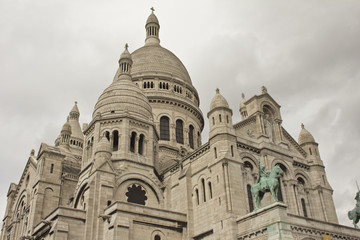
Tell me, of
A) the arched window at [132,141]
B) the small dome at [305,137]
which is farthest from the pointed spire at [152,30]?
the small dome at [305,137]

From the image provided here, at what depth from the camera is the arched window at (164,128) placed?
51156 millimetres

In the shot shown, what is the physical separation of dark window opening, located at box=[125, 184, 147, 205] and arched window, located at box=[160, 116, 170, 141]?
14.0 metres

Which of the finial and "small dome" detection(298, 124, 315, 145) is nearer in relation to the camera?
the finial

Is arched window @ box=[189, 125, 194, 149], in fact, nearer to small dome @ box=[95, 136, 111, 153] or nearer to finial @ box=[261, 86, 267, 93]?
finial @ box=[261, 86, 267, 93]

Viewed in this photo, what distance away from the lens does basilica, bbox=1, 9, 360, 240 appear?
100 feet

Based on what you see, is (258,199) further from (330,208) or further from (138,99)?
(138,99)

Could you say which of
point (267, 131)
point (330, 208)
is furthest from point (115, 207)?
point (330, 208)

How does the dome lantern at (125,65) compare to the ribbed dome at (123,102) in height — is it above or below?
above

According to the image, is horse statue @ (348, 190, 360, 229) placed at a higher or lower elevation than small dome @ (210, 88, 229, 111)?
lower

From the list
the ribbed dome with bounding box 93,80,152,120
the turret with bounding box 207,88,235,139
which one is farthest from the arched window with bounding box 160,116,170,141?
the turret with bounding box 207,88,235,139

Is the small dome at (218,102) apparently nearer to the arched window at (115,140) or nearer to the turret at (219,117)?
the turret at (219,117)

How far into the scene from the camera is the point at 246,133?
121 ft

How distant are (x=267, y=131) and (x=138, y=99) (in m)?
14.2

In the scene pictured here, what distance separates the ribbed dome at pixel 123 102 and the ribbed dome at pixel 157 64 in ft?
40.0
